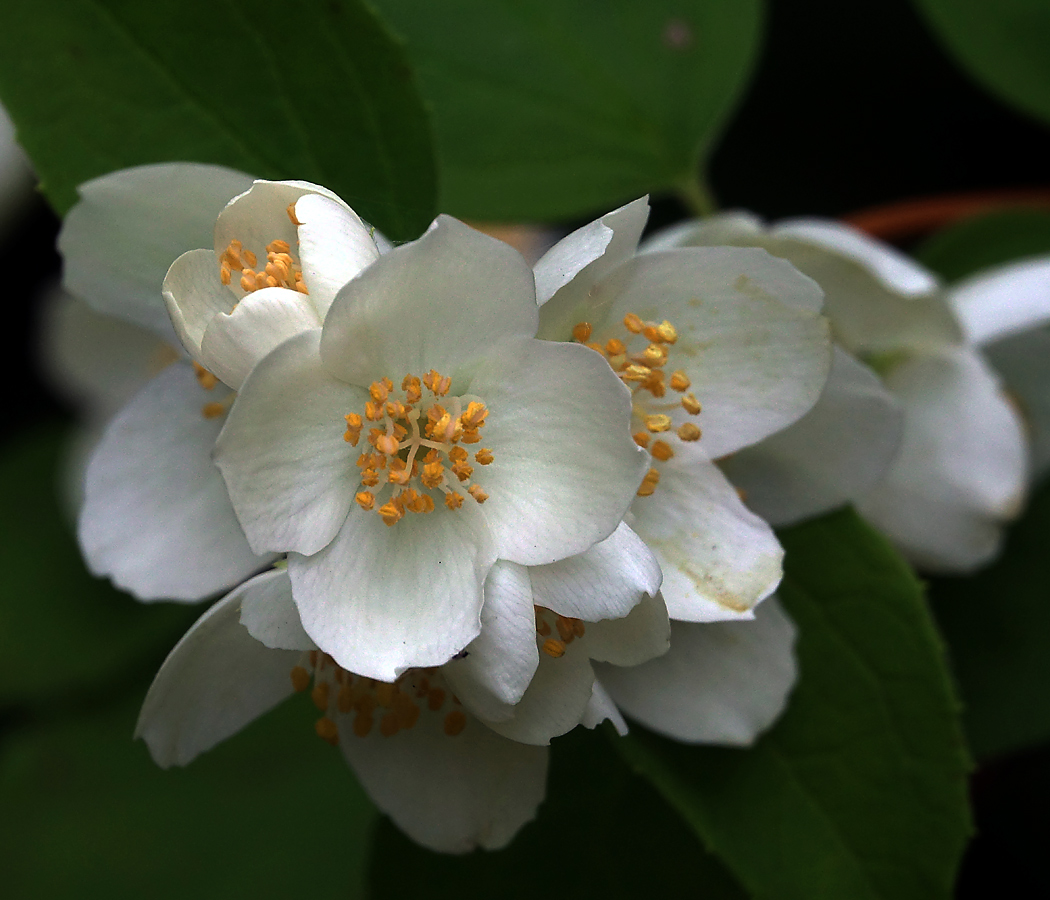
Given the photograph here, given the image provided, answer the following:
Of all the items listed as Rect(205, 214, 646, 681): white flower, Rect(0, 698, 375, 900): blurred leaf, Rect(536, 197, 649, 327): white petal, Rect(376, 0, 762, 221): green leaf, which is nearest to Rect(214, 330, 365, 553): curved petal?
Rect(205, 214, 646, 681): white flower

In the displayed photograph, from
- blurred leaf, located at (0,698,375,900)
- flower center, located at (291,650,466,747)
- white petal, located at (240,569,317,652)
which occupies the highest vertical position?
white petal, located at (240,569,317,652)

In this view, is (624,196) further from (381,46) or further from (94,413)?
(94,413)

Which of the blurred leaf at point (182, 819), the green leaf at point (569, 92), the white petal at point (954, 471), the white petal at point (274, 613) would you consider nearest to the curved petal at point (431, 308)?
the white petal at point (274, 613)

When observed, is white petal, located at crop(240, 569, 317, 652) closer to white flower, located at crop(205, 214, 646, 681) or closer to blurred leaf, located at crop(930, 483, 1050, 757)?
white flower, located at crop(205, 214, 646, 681)

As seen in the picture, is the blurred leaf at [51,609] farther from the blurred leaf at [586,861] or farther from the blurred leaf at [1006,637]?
the blurred leaf at [1006,637]

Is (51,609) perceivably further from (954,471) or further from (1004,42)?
(1004,42)

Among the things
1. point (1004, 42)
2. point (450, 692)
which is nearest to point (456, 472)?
point (450, 692)
